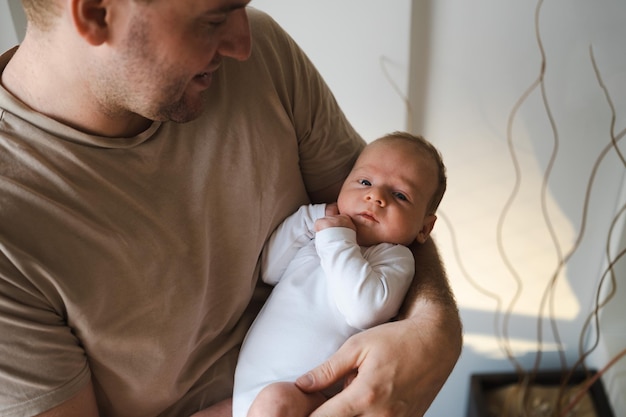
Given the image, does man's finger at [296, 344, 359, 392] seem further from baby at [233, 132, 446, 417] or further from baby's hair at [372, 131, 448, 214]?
baby's hair at [372, 131, 448, 214]

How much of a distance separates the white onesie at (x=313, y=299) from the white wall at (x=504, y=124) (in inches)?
33.5

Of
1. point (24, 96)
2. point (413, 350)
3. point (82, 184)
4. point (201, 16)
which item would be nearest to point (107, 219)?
point (82, 184)

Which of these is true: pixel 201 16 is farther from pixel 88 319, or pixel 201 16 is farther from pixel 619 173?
pixel 619 173

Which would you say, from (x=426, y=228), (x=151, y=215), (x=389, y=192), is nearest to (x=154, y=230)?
(x=151, y=215)

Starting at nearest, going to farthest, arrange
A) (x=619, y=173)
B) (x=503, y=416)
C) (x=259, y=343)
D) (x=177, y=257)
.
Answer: (x=177, y=257), (x=259, y=343), (x=619, y=173), (x=503, y=416)

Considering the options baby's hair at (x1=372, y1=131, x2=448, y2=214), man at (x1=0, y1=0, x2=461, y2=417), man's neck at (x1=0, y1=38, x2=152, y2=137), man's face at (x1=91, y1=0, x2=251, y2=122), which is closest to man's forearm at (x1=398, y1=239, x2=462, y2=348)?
man at (x1=0, y1=0, x2=461, y2=417)

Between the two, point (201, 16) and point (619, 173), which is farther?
point (619, 173)

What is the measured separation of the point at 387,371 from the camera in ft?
3.21

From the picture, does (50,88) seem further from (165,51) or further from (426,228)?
(426,228)

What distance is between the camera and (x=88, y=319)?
89 centimetres


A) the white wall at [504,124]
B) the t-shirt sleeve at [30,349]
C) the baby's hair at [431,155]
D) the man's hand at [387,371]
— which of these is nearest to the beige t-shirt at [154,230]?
the t-shirt sleeve at [30,349]

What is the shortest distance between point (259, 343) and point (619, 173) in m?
1.54

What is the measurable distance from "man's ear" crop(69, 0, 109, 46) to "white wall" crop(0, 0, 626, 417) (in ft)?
2.85

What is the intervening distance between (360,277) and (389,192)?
225 mm
